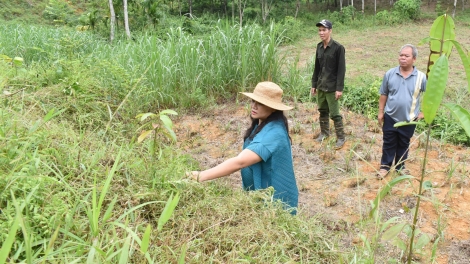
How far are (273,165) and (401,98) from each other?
79.8 inches

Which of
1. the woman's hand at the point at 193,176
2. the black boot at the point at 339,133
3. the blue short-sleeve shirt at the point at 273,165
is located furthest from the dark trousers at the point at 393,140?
the woman's hand at the point at 193,176

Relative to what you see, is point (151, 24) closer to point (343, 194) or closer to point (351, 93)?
point (351, 93)

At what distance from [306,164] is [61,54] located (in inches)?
120

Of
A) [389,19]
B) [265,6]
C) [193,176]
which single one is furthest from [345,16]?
[193,176]

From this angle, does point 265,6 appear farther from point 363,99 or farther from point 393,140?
point 393,140

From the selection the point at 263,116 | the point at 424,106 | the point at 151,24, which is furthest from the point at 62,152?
the point at 151,24

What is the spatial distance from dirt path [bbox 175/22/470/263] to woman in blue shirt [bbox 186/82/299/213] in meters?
0.24

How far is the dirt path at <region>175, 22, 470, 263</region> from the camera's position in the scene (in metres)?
2.94

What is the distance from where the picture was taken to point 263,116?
2.36 meters

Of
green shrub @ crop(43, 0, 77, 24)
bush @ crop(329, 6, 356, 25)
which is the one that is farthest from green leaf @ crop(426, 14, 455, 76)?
bush @ crop(329, 6, 356, 25)

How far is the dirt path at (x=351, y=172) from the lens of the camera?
294 centimetres

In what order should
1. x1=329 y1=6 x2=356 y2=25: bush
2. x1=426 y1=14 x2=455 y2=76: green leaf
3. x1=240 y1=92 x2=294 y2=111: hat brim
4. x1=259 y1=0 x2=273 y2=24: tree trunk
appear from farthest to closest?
1. x1=329 y1=6 x2=356 y2=25: bush
2. x1=259 y1=0 x2=273 y2=24: tree trunk
3. x1=240 y1=92 x2=294 y2=111: hat brim
4. x1=426 y1=14 x2=455 y2=76: green leaf

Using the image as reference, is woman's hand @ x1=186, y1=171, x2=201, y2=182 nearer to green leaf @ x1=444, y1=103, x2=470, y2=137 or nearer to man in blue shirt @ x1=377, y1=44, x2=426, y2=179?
green leaf @ x1=444, y1=103, x2=470, y2=137

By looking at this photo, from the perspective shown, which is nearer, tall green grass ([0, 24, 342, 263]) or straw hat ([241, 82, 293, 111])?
tall green grass ([0, 24, 342, 263])
